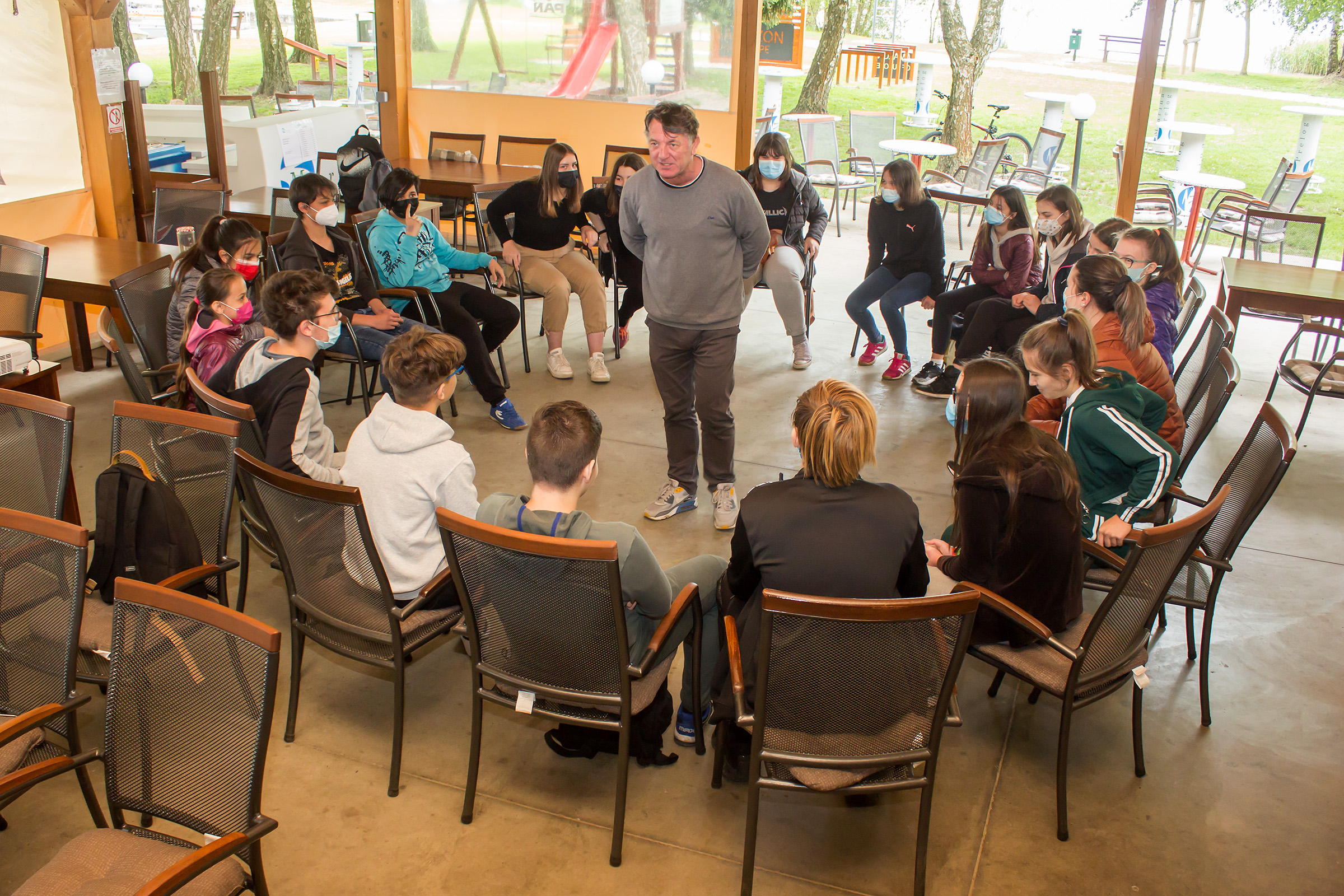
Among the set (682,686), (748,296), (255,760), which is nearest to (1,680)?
(255,760)

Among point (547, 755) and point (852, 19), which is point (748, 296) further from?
point (852, 19)

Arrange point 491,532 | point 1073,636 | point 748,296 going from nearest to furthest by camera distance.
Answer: point 491,532
point 1073,636
point 748,296

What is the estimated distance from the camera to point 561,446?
7.43 feet

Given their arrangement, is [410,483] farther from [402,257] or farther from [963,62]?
[963,62]

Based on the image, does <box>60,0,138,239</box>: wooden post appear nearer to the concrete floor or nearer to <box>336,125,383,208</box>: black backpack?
<box>336,125,383,208</box>: black backpack

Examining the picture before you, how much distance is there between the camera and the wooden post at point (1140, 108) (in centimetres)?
692

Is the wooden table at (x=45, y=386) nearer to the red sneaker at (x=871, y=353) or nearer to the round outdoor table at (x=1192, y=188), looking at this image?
the red sneaker at (x=871, y=353)

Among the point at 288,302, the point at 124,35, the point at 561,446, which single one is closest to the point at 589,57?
the point at 288,302

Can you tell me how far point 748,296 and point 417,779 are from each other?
3562 millimetres

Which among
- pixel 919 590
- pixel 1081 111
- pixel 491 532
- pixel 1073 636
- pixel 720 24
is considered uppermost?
pixel 720 24

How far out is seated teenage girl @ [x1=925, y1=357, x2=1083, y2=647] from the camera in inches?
94.3

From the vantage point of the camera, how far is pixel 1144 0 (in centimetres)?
697

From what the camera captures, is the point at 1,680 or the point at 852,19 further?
the point at 852,19

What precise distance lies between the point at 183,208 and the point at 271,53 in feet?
44.1
